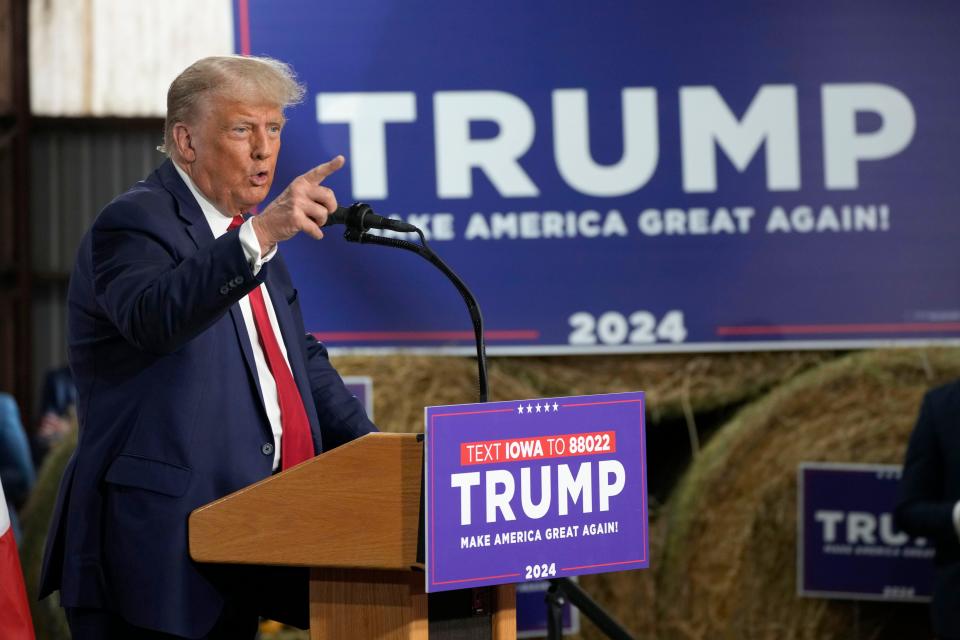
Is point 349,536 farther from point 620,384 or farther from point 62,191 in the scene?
point 62,191

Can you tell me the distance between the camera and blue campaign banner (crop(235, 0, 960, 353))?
3959mm

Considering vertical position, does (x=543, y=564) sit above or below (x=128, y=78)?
below

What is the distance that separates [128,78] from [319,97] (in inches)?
263

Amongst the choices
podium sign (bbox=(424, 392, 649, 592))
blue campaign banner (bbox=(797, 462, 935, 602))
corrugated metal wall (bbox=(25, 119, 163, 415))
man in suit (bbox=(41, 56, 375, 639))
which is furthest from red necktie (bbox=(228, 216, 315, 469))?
corrugated metal wall (bbox=(25, 119, 163, 415))

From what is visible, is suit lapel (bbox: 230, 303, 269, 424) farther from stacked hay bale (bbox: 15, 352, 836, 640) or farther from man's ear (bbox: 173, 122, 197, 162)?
stacked hay bale (bbox: 15, 352, 836, 640)

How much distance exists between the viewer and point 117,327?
188 centimetres

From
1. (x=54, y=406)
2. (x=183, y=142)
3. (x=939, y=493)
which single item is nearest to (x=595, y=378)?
(x=939, y=493)

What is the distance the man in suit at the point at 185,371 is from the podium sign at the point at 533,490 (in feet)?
1.16

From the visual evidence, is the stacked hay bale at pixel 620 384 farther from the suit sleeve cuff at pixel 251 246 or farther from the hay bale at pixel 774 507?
the suit sleeve cuff at pixel 251 246

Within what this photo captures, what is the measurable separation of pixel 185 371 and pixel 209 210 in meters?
0.31

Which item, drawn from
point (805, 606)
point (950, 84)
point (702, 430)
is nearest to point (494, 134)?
point (702, 430)

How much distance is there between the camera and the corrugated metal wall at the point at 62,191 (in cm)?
1057

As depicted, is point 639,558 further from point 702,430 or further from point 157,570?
point 702,430

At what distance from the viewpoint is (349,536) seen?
174cm
